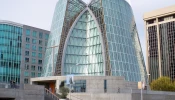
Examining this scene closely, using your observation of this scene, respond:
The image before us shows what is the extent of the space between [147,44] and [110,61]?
95.0 m

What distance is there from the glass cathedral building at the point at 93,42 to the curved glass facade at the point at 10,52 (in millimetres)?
20546

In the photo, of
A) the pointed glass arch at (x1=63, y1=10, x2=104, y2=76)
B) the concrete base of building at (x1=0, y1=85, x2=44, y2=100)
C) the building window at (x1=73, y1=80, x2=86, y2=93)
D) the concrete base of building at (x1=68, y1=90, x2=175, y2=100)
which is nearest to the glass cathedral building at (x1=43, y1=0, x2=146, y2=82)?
the pointed glass arch at (x1=63, y1=10, x2=104, y2=76)

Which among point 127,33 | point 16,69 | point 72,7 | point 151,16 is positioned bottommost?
point 16,69

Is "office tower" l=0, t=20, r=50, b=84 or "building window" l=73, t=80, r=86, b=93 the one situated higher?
"office tower" l=0, t=20, r=50, b=84

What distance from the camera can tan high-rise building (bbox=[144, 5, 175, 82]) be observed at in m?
158

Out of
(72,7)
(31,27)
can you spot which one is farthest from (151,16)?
(72,7)

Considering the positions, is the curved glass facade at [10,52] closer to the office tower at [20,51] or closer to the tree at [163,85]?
the office tower at [20,51]

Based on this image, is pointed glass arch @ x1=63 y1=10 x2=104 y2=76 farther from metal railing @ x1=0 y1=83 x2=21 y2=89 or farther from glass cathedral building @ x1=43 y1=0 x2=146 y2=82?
metal railing @ x1=0 y1=83 x2=21 y2=89

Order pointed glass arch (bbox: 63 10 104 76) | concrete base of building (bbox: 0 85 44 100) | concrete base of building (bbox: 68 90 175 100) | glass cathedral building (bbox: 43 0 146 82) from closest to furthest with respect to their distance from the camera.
A: 1. concrete base of building (bbox: 0 85 44 100)
2. concrete base of building (bbox: 68 90 175 100)
3. glass cathedral building (bbox: 43 0 146 82)
4. pointed glass arch (bbox: 63 10 104 76)

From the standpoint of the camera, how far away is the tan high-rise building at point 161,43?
158 m

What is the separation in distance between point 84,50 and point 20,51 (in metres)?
31.2

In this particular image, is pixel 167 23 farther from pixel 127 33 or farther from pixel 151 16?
pixel 127 33

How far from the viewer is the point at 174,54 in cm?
15562

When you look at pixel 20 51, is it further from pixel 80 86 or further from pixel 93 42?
pixel 80 86
